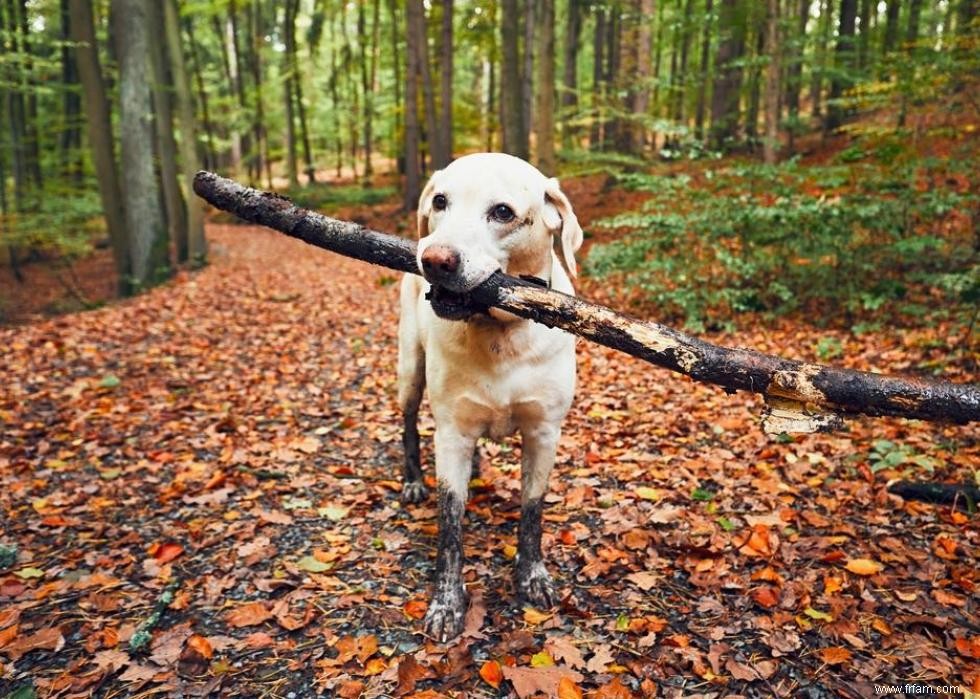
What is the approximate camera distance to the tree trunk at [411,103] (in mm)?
16953

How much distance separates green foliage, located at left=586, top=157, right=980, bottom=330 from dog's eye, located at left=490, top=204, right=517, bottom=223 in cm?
549

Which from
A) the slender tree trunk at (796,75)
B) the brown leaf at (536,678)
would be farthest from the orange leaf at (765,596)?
the slender tree trunk at (796,75)

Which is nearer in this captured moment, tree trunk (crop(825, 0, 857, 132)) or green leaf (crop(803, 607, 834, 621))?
green leaf (crop(803, 607, 834, 621))

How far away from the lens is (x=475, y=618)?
123 inches

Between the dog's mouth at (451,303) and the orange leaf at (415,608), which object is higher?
the dog's mouth at (451,303)

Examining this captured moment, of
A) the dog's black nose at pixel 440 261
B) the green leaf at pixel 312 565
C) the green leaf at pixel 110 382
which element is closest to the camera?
the dog's black nose at pixel 440 261

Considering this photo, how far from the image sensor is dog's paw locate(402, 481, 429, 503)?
14.1ft

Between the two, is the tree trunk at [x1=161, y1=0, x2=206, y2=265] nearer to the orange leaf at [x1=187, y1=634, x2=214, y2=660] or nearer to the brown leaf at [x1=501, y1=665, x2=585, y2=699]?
the orange leaf at [x1=187, y1=634, x2=214, y2=660]

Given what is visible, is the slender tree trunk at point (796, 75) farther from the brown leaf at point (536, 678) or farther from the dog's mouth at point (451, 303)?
the brown leaf at point (536, 678)

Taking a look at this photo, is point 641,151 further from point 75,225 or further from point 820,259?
point 75,225

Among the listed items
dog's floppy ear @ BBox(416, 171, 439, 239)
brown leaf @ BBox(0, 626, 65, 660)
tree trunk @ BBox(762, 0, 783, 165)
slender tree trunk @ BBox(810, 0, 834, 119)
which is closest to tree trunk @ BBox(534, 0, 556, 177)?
tree trunk @ BBox(762, 0, 783, 165)

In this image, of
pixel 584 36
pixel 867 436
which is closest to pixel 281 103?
pixel 584 36

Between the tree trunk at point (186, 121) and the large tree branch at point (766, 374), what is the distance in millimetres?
13065

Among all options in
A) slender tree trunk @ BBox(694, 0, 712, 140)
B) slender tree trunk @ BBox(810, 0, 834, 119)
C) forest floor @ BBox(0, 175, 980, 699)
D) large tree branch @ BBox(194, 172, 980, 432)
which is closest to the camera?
large tree branch @ BBox(194, 172, 980, 432)
